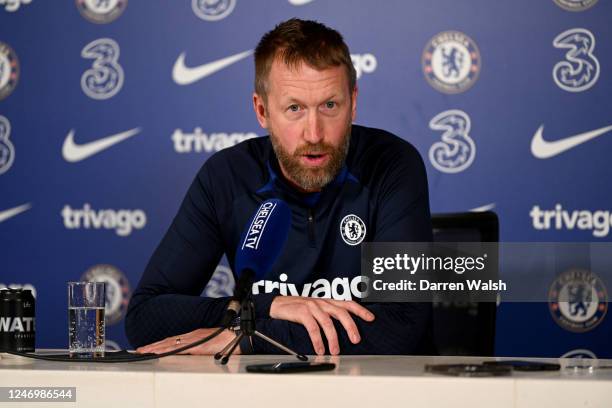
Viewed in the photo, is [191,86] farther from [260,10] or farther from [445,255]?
[445,255]

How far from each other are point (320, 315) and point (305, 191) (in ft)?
2.14

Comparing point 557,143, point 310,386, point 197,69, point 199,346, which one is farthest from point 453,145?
point 310,386

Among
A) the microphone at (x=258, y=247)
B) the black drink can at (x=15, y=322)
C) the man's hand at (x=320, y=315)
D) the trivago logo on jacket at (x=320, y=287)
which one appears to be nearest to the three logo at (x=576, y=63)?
the trivago logo on jacket at (x=320, y=287)

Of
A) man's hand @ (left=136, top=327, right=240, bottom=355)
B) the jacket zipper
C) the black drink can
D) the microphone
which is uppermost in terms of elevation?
the jacket zipper

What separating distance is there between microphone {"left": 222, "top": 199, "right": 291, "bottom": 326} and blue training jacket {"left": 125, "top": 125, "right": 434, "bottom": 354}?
1.75 feet

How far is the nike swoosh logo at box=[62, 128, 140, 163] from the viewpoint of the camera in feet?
13.0

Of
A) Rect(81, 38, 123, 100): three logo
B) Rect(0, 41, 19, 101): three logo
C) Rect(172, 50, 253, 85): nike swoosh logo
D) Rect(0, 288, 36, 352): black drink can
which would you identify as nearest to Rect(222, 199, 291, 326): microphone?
Rect(0, 288, 36, 352): black drink can

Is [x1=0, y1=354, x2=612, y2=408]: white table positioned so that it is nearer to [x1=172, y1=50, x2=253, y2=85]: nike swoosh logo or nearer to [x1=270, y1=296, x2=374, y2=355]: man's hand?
[x1=270, y1=296, x2=374, y2=355]: man's hand

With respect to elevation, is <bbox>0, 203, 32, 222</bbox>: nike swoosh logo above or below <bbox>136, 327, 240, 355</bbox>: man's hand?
above

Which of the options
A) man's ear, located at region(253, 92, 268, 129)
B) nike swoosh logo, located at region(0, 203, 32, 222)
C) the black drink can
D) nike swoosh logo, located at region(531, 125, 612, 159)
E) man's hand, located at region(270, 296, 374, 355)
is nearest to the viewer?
the black drink can

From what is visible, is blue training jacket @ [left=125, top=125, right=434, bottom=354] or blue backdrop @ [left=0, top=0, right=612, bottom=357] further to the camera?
blue backdrop @ [left=0, top=0, right=612, bottom=357]

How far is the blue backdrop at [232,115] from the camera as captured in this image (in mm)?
3666

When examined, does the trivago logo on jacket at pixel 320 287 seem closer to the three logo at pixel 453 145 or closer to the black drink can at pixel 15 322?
the black drink can at pixel 15 322

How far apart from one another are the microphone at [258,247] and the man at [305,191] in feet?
2.04
